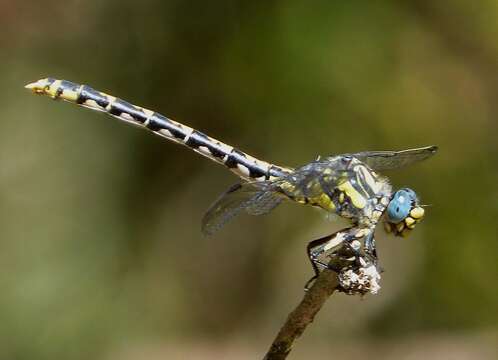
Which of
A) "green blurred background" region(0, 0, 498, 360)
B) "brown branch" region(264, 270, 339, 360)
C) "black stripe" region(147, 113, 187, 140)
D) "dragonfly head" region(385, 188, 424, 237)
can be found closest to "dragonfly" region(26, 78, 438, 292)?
"dragonfly head" region(385, 188, 424, 237)

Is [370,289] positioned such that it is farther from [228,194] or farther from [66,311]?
[66,311]

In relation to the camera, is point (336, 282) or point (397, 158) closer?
point (336, 282)

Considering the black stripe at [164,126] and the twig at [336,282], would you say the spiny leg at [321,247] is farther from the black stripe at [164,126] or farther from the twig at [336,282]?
the black stripe at [164,126]

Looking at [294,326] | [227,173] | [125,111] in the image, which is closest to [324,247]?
[294,326]

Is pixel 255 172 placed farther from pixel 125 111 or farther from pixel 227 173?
pixel 227 173

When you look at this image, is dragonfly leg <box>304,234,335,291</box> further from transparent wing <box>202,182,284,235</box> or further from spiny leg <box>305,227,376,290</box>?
transparent wing <box>202,182,284,235</box>

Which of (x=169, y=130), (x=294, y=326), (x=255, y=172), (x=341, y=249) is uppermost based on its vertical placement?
(x=169, y=130)

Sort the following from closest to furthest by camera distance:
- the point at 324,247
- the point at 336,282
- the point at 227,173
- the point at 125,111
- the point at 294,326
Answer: the point at 294,326 → the point at 336,282 → the point at 324,247 → the point at 125,111 → the point at 227,173
